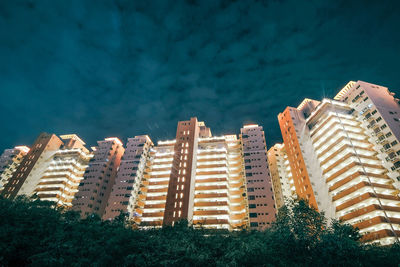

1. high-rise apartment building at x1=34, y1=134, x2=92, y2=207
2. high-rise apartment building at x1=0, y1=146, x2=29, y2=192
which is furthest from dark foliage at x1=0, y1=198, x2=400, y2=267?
high-rise apartment building at x1=0, y1=146, x2=29, y2=192

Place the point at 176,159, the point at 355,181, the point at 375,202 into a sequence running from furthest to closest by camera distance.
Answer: the point at 176,159
the point at 355,181
the point at 375,202

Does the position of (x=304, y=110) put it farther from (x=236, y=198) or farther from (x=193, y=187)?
(x=193, y=187)

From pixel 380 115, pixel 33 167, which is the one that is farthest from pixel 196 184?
pixel 33 167

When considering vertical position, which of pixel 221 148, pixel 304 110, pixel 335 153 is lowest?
pixel 335 153

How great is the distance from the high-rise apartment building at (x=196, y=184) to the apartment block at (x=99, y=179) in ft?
55.2

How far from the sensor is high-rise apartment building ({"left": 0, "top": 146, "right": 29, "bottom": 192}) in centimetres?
10275

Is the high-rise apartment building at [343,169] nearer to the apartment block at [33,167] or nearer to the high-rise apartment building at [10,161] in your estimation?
the apartment block at [33,167]

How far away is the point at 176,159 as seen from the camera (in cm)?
7181

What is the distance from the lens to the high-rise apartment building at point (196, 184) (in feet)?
200

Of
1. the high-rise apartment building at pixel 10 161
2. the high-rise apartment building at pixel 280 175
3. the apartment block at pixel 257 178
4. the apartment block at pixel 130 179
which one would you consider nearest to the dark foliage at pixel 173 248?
the apartment block at pixel 257 178

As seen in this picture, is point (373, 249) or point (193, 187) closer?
point (373, 249)

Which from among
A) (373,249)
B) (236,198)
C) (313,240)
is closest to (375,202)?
(373,249)

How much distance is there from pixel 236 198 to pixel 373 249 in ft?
140

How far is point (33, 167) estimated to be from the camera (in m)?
89.8
